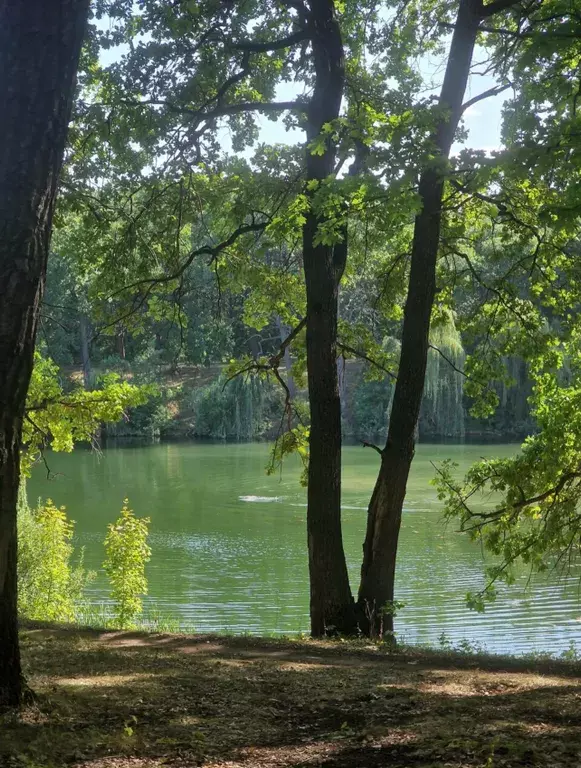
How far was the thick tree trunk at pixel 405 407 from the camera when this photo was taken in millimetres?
6641

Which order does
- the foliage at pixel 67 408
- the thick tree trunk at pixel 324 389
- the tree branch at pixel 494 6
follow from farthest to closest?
the foliage at pixel 67 408 < the thick tree trunk at pixel 324 389 < the tree branch at pixel 494 6

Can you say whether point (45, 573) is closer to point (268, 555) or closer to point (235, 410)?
point (268, 555)

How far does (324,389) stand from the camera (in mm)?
7023

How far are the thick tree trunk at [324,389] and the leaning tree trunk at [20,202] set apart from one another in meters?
4.02

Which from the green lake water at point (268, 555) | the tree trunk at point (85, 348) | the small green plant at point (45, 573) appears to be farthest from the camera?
the tree trunk at point (85, 348)

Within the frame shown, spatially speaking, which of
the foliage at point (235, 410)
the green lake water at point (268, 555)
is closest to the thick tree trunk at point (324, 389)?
the green lake water at point (268, 555)

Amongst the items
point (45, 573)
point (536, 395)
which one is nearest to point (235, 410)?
point (45, 573)


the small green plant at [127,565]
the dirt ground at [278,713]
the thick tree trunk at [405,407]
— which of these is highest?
the thick tree trunk at [405,407]

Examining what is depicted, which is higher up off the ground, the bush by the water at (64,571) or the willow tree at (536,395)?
the willow tree at (536,395)

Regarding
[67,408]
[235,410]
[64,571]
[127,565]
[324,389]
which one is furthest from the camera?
[235,410]

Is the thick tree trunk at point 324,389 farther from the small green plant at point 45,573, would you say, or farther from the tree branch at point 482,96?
the small green plant at point 45,573

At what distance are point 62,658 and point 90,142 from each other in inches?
202

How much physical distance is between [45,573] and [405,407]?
6213 millimetres

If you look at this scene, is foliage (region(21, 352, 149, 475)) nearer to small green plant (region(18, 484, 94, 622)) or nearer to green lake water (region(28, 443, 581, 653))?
green lake water (region(28, 443, 581, 653))
